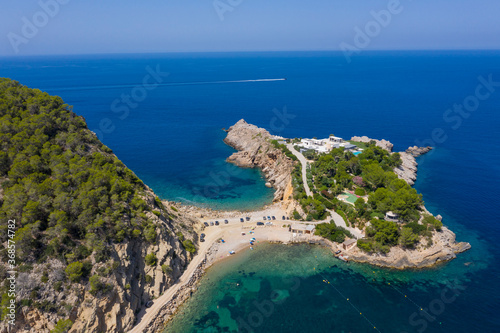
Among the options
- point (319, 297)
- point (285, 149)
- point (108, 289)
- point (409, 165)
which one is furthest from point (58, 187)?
point (409, 165)

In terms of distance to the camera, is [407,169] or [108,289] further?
[407,169]

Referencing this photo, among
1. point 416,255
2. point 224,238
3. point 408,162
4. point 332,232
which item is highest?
point 224,238

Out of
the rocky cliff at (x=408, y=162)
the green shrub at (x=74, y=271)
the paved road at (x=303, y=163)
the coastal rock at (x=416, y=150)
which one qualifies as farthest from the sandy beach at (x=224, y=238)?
the coastal rock at (x=416, y=150)

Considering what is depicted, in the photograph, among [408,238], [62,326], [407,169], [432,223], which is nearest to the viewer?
[62,326]

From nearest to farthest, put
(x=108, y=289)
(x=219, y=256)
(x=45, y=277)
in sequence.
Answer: (x=45, y=277) < (x=108, y=289) < (x=219, y=256)

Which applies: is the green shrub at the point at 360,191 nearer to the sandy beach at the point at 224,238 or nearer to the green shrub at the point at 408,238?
the green shrub at the point at 408,238

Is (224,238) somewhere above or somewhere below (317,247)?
above

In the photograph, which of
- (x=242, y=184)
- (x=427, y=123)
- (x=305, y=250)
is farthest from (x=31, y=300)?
(x=427, y=123)

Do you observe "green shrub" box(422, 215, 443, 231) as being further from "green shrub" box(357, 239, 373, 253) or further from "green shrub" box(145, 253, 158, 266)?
"green shrub" box(145, 253, 158, 266)

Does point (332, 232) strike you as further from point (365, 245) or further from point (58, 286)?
point (58, 286)
